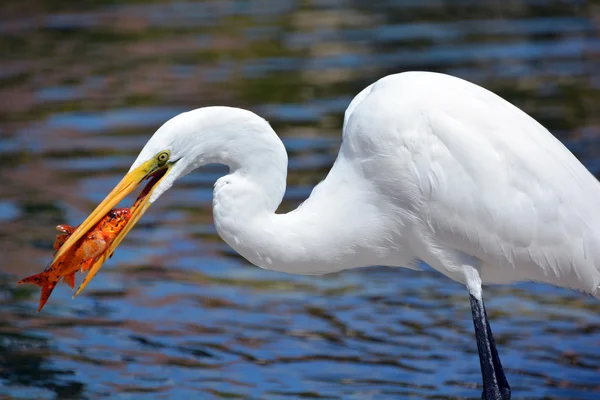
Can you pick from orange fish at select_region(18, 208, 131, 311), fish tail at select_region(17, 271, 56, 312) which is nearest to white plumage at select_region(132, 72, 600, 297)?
orange fish at select_region(18, 208, 131, 311)

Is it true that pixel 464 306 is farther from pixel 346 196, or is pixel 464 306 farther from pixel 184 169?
pixel 184 169

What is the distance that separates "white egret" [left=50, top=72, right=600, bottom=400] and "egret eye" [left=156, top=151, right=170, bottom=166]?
30 centimetres

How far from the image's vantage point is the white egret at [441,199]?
531 centimetres

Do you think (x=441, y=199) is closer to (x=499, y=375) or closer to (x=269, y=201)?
(x=269, y=201)

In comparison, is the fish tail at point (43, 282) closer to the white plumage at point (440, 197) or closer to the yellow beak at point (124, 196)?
the yellow beak at point (124, 196)

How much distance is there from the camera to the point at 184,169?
16.5 feet

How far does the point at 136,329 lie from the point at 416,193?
2.71 meters

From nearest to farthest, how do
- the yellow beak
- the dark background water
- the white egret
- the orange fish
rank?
the yellow beak < the orange fish < the white egret < the dark background water

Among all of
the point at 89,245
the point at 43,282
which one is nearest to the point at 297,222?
the point at 89,245

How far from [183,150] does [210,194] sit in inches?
191

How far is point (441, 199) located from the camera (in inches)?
211

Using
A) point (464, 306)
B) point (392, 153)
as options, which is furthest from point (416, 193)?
point (464, 306)

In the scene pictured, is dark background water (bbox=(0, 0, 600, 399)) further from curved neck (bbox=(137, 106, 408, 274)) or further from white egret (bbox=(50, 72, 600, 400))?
curved neck (bbox=(137, 106, 408, 274))

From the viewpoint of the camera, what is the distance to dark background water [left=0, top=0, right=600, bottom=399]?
670cm
